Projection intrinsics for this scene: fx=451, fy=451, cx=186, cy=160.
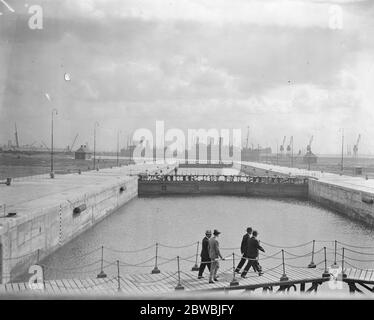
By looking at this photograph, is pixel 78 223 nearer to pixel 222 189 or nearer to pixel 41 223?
pixel 41 223

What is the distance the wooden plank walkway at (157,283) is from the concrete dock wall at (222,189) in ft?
123

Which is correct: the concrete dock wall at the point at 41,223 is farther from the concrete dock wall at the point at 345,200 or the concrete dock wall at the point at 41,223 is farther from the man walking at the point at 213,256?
the concrete dock wall at the point at 345,200

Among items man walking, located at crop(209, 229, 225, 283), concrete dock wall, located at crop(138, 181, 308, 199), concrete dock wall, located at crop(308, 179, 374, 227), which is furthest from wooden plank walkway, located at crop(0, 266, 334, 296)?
concrete dock wall, located at crop(138, 181, 308, 199)

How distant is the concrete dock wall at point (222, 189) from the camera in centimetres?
5053

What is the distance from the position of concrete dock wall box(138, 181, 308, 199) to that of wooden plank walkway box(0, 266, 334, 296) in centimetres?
3764

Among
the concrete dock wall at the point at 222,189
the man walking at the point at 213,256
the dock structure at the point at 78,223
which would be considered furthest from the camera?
the concrete dock wall at the point at 222,189

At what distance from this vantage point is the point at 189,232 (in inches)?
1063

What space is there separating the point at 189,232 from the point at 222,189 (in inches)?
996

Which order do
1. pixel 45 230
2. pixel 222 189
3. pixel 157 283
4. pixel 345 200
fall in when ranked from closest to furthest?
pixel 157 283 < pixel 45 230 < pixel 345 200 < pixel 222 189

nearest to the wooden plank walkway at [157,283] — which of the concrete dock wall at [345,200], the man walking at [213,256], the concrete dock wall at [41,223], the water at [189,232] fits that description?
the man walking at [213,256]

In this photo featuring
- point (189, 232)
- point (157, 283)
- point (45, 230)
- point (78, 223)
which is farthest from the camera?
point (189, 232)

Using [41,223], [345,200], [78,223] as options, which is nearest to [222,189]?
[345,200]

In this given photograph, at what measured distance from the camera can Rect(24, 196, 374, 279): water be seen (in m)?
19.1
